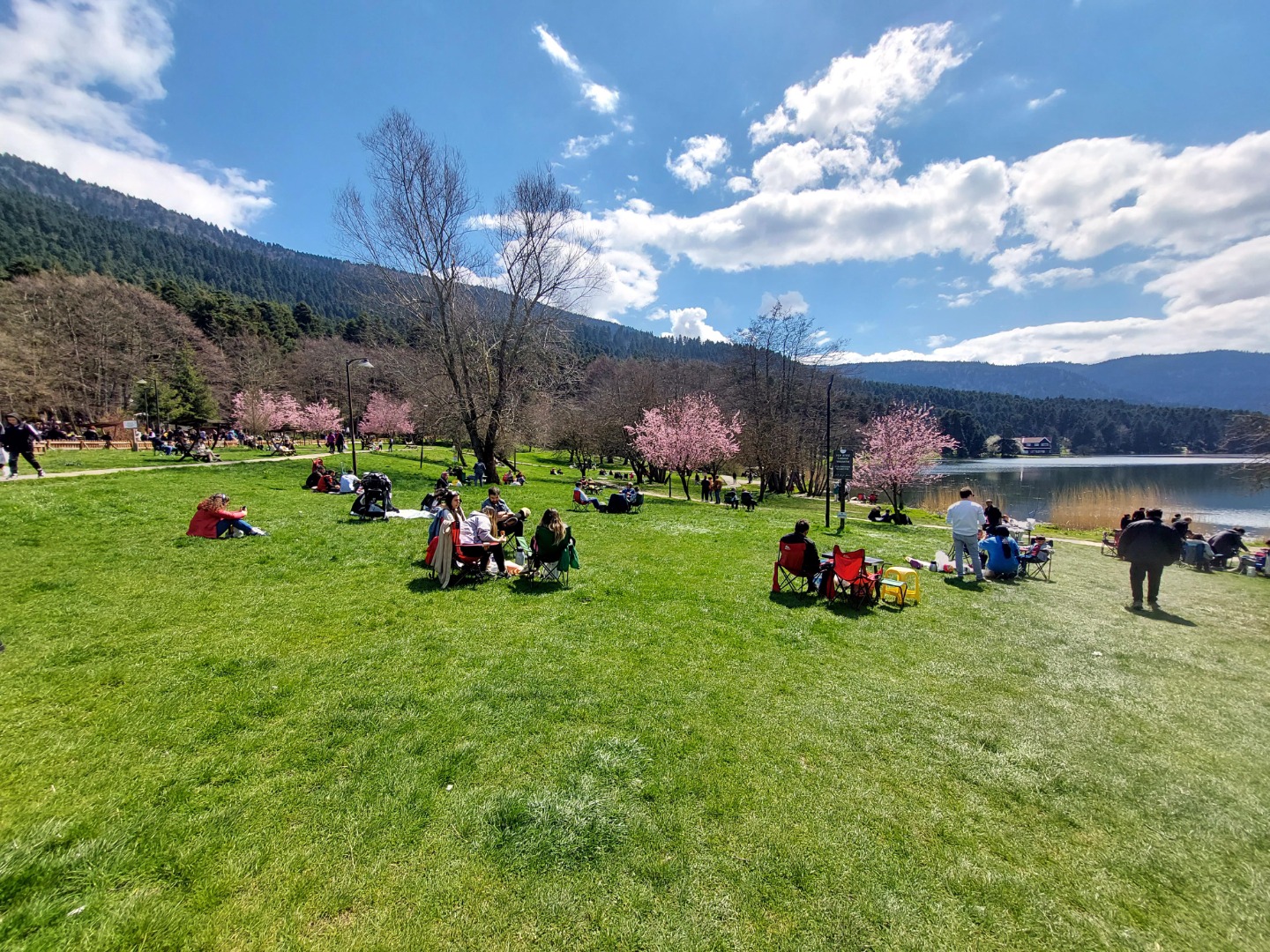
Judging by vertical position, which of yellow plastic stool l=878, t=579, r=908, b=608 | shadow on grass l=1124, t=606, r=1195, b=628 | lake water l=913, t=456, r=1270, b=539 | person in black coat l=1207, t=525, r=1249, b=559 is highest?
yellow plastic stool l=878, t=579, r=908, b=608

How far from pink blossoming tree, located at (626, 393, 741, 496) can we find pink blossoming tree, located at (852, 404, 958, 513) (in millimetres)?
9193

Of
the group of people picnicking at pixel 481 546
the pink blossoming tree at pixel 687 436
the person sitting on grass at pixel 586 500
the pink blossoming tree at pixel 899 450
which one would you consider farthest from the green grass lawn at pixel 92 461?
the pink blossoming tree at pixel 899 450

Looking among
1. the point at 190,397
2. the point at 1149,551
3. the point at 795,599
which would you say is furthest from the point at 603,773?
the point at 190,397

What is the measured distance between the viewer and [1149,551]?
8.31 metres

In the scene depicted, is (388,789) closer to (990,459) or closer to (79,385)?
(79,385)

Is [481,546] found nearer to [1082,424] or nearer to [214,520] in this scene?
[214,520]

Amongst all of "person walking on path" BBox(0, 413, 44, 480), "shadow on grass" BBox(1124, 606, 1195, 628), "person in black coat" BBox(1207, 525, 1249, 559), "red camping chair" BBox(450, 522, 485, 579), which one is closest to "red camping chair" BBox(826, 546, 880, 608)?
"shadow on grass" BBox(1124, 606, 1195, 628)

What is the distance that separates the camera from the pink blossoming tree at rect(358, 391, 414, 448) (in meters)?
50.9

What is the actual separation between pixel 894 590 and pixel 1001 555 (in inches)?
157

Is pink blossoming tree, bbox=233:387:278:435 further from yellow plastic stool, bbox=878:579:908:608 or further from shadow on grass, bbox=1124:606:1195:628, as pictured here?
shadow on grass, bbox=1124:606:1195:628

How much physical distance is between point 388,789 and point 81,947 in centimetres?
143

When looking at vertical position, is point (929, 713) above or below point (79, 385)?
below

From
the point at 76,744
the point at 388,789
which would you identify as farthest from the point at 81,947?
the point at 76,744

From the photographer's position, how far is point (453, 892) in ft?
8.73
